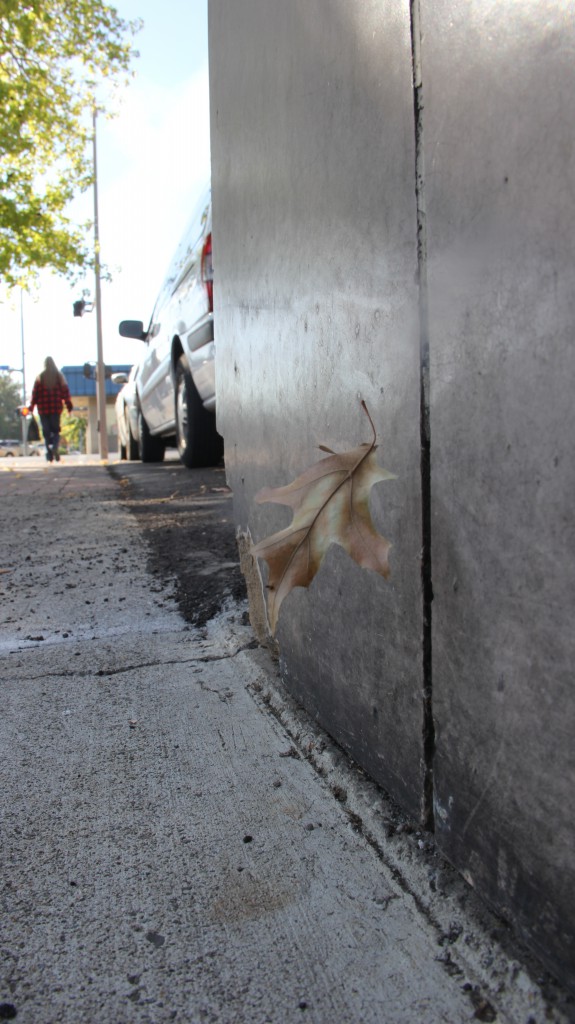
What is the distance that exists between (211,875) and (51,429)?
1343 cm

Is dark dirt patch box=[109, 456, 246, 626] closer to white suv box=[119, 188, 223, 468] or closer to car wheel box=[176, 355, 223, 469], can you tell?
car wheel box=[176, 355, 223, 469]

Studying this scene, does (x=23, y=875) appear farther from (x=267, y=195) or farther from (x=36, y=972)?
(x=267, y=195)

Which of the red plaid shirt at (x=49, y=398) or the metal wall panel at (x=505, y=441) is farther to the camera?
the red plaid shirt at (x=49, y=398)

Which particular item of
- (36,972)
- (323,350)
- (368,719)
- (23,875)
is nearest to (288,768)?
(368,719)

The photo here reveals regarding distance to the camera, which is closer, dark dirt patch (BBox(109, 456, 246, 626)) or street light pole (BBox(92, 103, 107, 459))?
dark dirt patch (BBox(109, 456, 246, 626))

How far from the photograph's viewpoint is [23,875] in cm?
138

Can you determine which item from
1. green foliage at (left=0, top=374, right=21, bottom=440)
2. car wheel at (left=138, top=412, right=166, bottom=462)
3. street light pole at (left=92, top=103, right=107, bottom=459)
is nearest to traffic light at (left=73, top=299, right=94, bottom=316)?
street light pole at (left=92, top=103, right=107, bottom=459)

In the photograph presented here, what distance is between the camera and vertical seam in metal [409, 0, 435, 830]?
1.21 metres

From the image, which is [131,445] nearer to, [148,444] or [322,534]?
[148,444]

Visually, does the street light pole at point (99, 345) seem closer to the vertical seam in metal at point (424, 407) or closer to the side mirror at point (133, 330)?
the side mirror at point (133, 330)

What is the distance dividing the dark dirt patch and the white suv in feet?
1.31

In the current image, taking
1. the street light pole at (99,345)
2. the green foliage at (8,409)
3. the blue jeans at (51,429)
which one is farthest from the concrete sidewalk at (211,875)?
the green foliage at (8,409)

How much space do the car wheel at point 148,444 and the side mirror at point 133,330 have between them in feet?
4.17

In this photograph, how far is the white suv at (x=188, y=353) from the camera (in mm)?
5730
